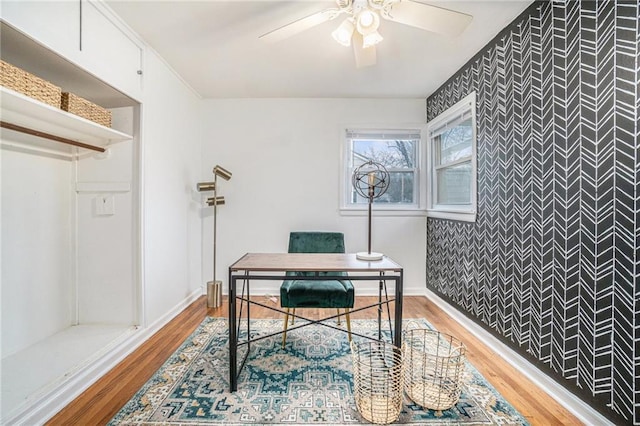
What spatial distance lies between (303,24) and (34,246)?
95.1 inches

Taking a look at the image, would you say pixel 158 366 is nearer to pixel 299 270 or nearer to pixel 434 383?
pixel 299 270

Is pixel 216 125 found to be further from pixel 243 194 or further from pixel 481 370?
pixel 481 370

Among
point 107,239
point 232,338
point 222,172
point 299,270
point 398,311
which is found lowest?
point 232,338

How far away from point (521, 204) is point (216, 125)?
3235mm

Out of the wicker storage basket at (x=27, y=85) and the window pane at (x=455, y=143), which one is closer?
the wicker storage basket at (x=27, y=85)

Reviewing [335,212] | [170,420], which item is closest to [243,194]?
[335,212]

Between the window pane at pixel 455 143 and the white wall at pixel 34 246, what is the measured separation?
3.45 metres

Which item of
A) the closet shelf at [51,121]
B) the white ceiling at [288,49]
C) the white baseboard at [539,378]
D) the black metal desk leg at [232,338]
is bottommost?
the white baseboard at [539,378]

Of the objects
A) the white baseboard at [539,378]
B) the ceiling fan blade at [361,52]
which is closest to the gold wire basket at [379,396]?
the white baseboard at [539,378]

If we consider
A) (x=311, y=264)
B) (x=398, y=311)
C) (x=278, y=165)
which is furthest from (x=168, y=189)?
(x=398, y=311)

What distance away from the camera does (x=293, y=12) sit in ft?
6.40

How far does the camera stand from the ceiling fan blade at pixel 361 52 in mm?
1765

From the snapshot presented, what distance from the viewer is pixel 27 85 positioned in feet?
4.91

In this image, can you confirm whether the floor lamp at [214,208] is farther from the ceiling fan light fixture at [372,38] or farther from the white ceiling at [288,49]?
the ceiling fan light fixture at [372,38]
